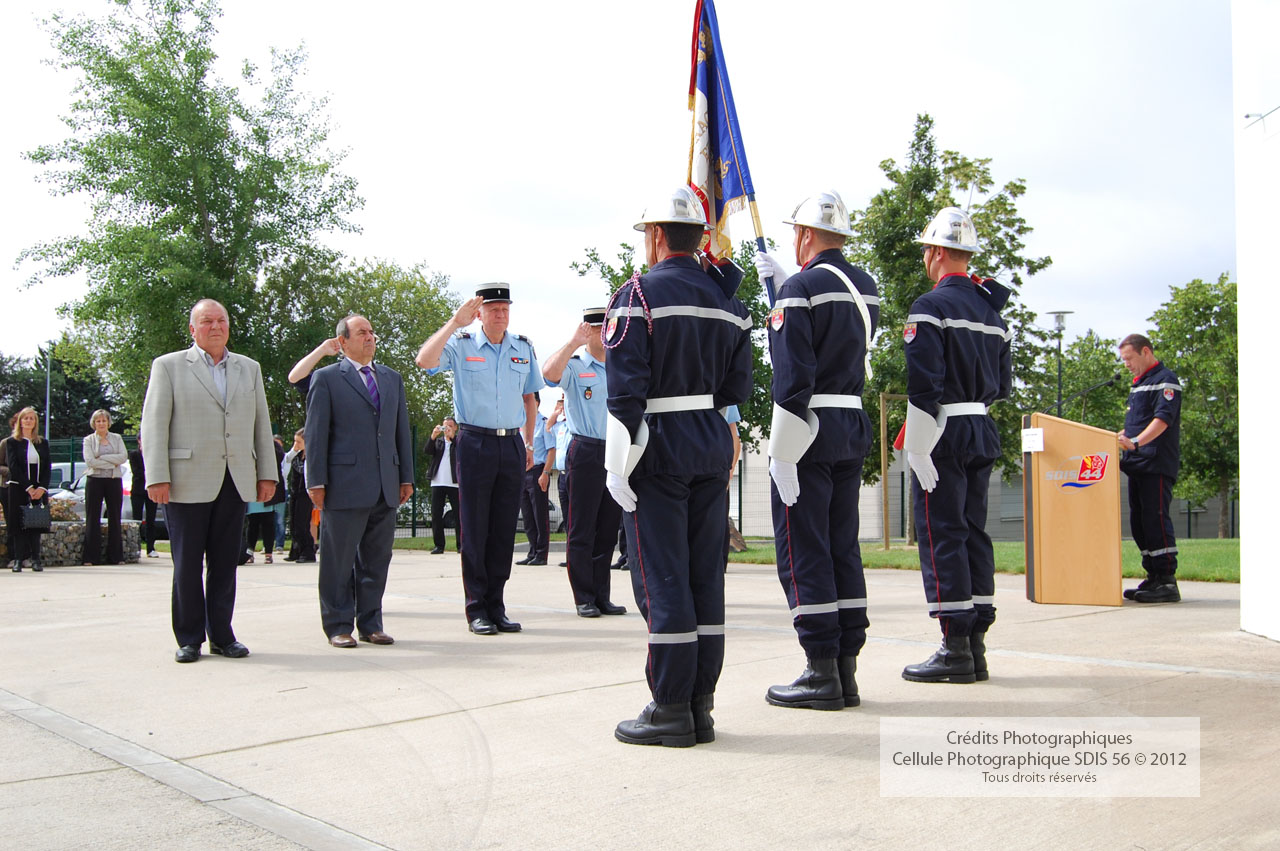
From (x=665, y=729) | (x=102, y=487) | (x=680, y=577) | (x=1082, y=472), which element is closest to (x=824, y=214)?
(x=680, y=577)

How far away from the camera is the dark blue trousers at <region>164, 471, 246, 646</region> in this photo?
6.48 m

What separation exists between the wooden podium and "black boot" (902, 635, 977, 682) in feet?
11.1

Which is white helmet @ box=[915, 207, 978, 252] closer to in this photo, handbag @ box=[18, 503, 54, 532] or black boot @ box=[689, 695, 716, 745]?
black boot @ box=[689, 695, 716, 745]

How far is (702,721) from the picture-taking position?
14.3 ft

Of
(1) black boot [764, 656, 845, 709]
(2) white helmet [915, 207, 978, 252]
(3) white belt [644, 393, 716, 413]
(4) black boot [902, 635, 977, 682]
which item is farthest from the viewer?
(2) white helmet [915, 207, 978, 252]

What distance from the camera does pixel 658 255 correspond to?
15.4ft

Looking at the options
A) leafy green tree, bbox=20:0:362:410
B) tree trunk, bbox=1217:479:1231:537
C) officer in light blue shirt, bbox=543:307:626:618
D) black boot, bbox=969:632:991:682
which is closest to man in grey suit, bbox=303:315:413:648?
officer in light blue shirt, bbox=543:307:626:618

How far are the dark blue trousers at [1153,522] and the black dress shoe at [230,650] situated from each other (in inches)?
260

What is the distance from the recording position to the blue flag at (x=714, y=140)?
6.81 metres

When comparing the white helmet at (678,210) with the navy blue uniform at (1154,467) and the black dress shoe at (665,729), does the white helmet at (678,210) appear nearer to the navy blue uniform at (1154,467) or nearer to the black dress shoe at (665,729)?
the black dress shoe at (665,729)

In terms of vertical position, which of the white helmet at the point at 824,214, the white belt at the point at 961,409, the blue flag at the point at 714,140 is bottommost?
the white belt at the point at 961,409

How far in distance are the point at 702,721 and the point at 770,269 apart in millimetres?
2274

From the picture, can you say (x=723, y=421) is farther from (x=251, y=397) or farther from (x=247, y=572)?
(x=247, y=572)

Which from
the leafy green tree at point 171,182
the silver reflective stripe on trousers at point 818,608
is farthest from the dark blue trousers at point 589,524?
the leafy green tree at point 171,182
